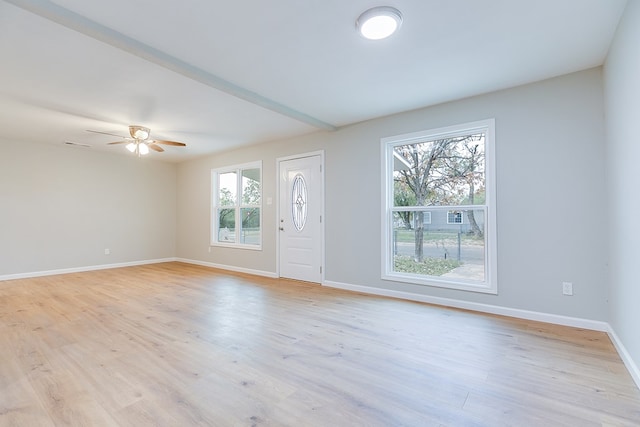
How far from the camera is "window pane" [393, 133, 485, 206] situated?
3.59 metres

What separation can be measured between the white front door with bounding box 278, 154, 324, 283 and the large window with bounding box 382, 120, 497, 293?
1.21 m

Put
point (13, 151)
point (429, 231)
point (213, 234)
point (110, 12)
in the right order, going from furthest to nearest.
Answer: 1. point (213, 234)
2. point (13, 151)
3. point (429, 231)
4. point (110, 12)

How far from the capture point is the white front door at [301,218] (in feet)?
16.3

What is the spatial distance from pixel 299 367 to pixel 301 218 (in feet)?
10.5

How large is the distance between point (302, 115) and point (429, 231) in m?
2.31

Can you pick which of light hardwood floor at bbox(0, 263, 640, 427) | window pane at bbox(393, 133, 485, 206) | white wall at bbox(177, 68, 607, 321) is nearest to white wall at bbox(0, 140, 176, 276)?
light hardwood floor at bbox(0, 263, 640, 427)

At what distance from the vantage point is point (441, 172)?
3873mm

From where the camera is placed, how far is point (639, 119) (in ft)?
6.24

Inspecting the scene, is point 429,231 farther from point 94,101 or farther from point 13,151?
point 13,151

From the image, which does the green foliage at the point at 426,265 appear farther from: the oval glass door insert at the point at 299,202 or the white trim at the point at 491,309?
the oval glass door insert at the point at 299,202

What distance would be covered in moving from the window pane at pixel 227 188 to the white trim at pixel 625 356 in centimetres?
588

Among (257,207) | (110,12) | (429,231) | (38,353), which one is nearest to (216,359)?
(38,353)

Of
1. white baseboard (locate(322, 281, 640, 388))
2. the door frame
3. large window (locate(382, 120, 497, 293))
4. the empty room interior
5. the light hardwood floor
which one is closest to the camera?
the light hardwood floor

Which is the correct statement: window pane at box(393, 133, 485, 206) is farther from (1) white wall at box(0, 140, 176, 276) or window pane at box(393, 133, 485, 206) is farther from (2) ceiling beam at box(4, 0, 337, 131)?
(1) white wall at box(0, 140, 176, 276)
